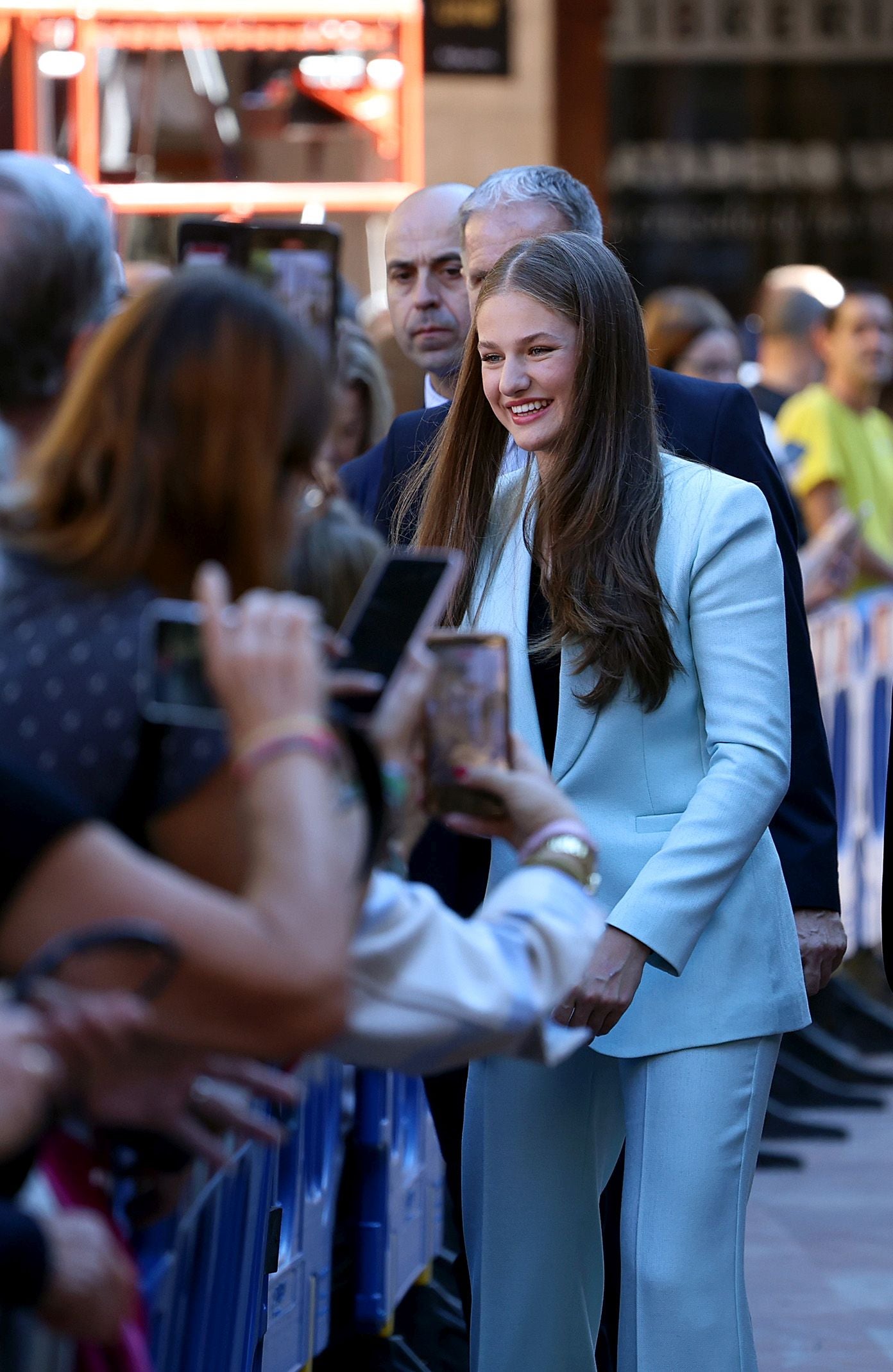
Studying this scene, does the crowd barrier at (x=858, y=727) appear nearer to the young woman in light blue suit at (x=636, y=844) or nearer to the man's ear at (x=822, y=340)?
the man's ear at (x=822, y=340)

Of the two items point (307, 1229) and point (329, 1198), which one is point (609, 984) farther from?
point (329, 1198)

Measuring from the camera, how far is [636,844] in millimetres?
2879

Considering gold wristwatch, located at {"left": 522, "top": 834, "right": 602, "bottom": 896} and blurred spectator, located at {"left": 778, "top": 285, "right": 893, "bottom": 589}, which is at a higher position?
gold wristwatch, located at {"left": 522, "top": 834, "right": 602, "bottom": 896}

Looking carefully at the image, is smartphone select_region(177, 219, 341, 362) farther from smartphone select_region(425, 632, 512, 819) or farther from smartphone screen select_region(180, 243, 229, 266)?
smartphone select_region(425, 632, 512, 819)

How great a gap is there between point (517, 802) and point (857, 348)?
5.92m

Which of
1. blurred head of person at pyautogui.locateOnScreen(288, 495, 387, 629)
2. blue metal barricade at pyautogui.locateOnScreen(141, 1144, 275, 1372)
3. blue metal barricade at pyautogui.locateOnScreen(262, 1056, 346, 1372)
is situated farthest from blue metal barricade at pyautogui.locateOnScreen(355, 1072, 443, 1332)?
blurred head of person at pyautogui.locateOnScreen(288, 495, 387, 629)

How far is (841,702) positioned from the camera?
6.96 m

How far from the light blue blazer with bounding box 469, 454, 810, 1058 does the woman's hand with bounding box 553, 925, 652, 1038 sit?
3 centimetres

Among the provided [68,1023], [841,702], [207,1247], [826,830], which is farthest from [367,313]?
[68,1023]

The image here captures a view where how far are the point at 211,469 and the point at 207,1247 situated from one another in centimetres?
88

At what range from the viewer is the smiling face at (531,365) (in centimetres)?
294

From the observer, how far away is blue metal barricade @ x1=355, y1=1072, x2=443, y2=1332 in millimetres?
3996

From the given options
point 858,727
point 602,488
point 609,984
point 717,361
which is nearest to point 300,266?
point 602,488

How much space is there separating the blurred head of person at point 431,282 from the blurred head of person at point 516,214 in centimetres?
55
